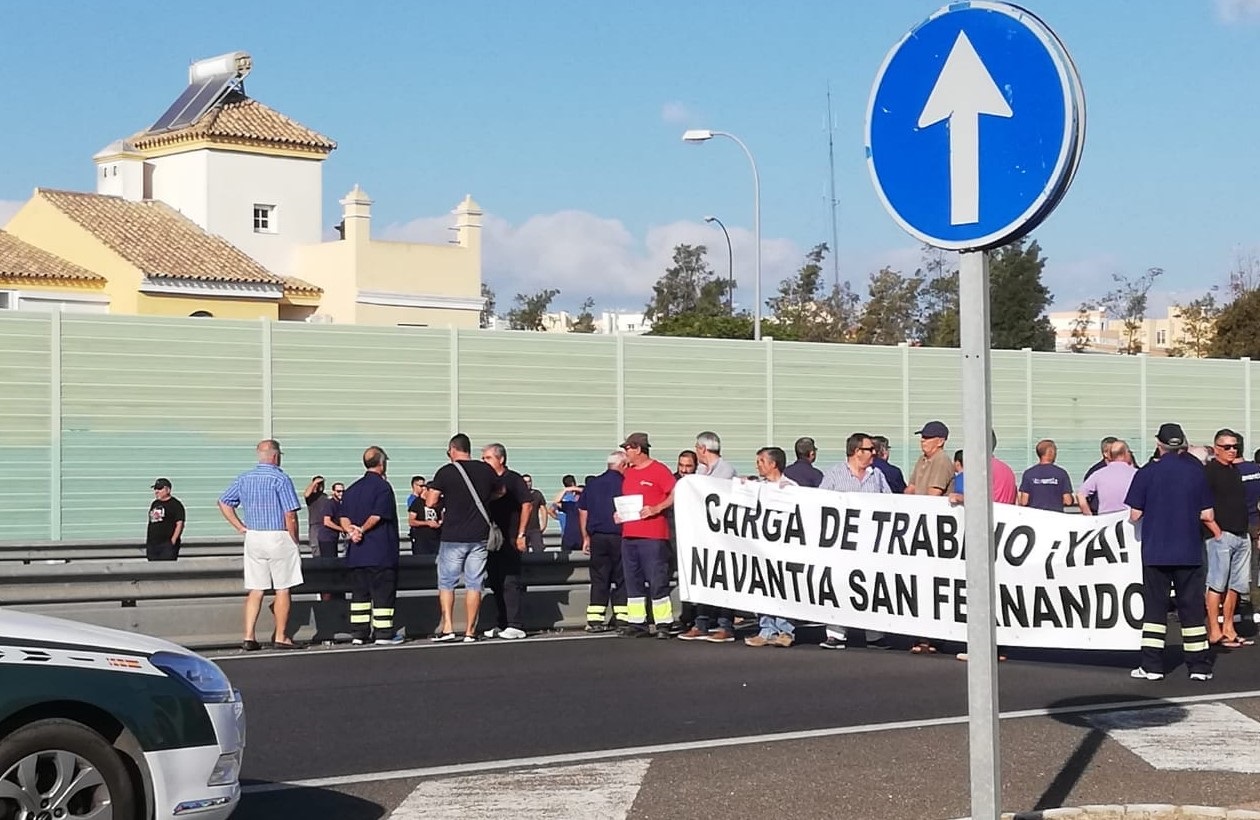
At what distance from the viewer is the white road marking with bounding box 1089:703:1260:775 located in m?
9.50

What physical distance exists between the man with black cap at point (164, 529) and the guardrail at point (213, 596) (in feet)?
13.1

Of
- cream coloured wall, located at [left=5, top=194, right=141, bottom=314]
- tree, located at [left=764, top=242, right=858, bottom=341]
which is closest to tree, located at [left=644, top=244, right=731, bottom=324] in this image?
tree, located at [left=764, top=242, right=858, bottom=341]

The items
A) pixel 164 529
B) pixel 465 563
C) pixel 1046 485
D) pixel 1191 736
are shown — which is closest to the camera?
pixel 1191 736

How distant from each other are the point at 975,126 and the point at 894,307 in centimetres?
8596

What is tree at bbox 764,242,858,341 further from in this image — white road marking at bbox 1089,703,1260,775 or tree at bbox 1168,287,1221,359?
white road marking at bbox 1089,703,1260,775

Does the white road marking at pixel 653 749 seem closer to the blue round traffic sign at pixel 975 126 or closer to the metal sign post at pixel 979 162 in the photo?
the metal sign post at pixel 979 162

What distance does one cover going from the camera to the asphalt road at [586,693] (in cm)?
1054

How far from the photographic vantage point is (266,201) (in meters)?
60.1

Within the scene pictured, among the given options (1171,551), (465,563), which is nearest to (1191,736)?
(1171,551)

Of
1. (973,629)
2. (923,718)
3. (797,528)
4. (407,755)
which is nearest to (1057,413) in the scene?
(797,528)

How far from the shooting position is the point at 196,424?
24984mm

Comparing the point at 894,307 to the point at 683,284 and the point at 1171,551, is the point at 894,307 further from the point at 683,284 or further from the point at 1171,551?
the point at 1171,551

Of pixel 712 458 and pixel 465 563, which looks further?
pixel 712 458

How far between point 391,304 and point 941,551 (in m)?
43.5
